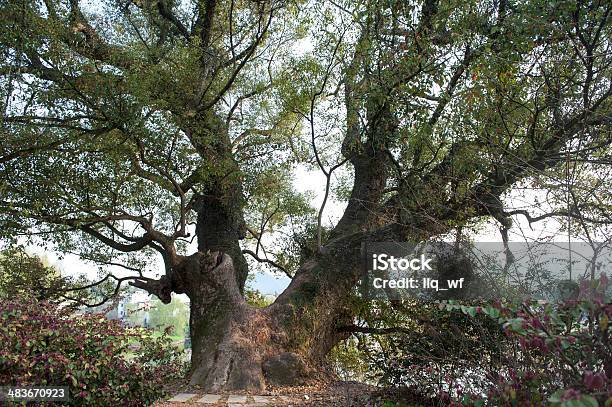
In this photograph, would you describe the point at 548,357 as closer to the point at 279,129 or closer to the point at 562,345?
the point at 562,345

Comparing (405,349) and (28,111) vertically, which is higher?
(28,111)

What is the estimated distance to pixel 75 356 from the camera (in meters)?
4.22

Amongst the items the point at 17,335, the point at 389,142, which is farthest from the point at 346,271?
the point at 17,335

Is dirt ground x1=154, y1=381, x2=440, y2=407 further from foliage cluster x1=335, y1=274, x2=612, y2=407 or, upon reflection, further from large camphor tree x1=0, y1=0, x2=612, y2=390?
foliage cluster x1=335, y1=274, x2=612, y2=407

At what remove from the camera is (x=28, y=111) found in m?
6.24

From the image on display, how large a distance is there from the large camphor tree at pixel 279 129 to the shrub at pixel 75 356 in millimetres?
1925

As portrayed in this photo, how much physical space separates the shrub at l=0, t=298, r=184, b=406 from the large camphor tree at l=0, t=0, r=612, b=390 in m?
1.93

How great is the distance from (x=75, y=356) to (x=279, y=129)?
18.3 ft

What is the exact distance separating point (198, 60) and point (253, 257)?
461 centimetres

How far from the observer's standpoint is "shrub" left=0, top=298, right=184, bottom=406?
3.99m

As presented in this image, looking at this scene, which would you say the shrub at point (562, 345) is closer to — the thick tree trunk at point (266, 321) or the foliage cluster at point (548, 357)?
the foliage cluster at point (548, 357)

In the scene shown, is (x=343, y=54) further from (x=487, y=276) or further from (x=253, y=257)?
(x=253, y=257)

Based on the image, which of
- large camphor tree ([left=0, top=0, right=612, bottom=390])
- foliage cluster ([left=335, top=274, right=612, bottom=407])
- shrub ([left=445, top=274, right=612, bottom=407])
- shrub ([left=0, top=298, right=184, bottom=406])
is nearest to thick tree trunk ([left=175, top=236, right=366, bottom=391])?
large camphor tree ([left=0, top=0, right=612, bottom=390])

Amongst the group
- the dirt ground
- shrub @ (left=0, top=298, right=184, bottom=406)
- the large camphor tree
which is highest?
the large camphor tree
